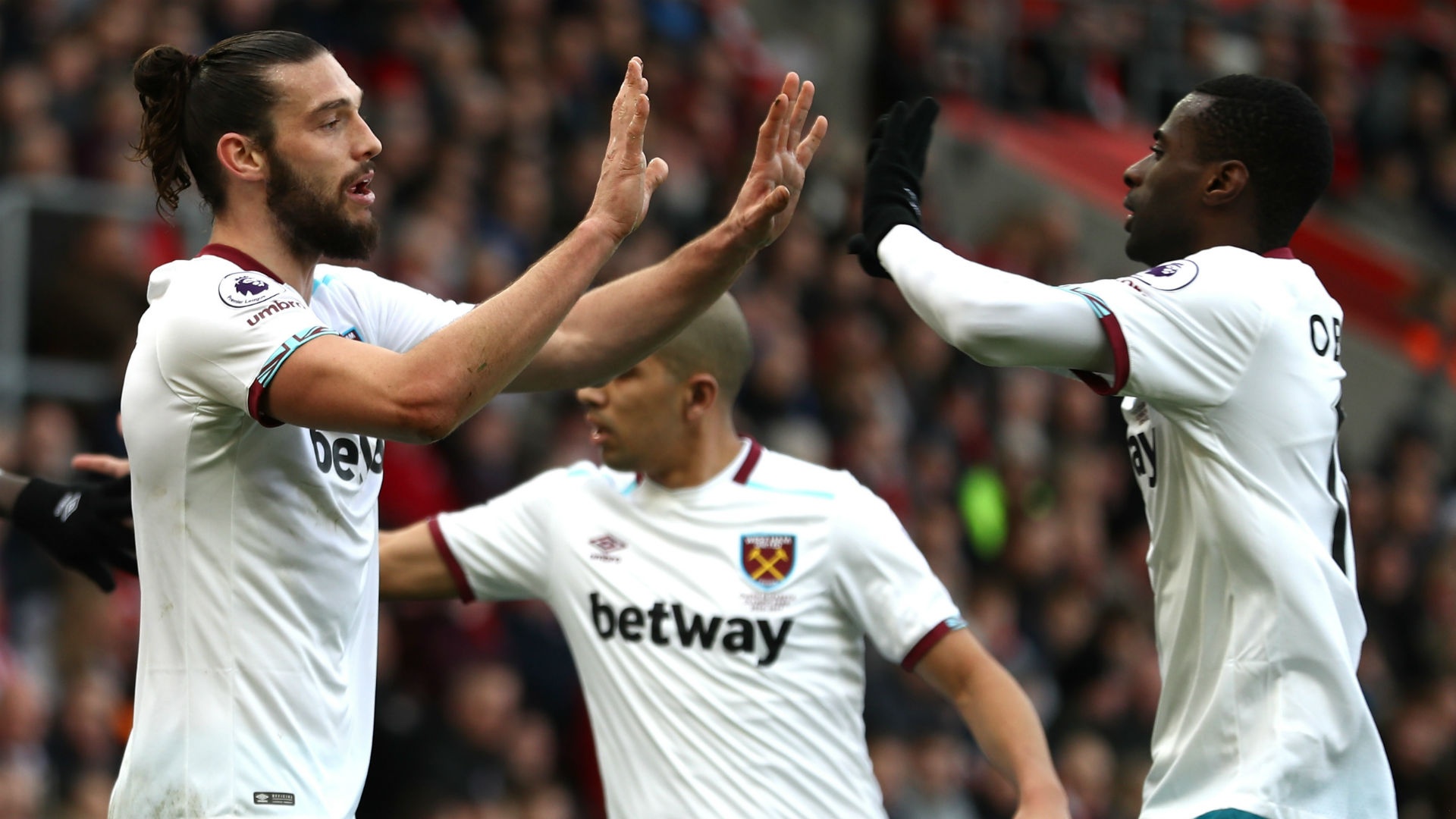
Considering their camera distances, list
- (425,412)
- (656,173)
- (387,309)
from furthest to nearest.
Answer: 1. (387,309)
2. (656,173)
3. (425,412)

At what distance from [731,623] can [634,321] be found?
1.02 meters

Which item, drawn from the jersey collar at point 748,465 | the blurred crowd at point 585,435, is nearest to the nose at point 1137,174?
the jersey collar at point 748,465

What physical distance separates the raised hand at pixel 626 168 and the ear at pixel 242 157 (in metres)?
0.78

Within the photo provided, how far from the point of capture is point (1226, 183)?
4660 mm

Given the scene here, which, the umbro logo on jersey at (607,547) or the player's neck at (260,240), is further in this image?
the umbro logo on jersey at (607,547)

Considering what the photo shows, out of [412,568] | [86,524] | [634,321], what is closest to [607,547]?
[412,568]

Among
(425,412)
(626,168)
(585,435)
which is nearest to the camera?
(425,412)

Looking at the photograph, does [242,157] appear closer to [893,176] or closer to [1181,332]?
[893,176]

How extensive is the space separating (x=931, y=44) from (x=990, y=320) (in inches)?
509

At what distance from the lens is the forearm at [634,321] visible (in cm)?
503

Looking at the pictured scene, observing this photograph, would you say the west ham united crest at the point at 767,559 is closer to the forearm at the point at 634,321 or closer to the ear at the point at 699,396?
the ear at the point at 699,396

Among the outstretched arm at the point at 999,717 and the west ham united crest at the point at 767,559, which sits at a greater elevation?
the west ham united crest at the point at 767,559

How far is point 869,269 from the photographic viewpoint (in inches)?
193

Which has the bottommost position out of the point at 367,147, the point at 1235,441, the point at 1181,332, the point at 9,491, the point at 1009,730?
the point at 1009,730
